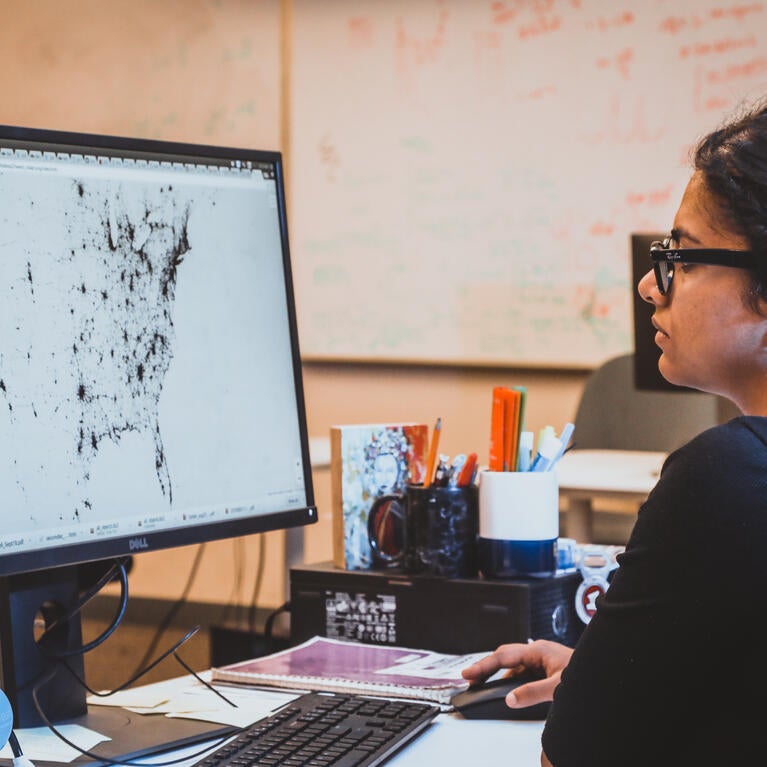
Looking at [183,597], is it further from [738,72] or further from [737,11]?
[737,11]

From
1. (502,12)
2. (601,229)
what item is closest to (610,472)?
(601,229)

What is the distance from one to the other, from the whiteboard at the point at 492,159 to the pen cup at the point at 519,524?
2.14m

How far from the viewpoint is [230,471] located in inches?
44.2

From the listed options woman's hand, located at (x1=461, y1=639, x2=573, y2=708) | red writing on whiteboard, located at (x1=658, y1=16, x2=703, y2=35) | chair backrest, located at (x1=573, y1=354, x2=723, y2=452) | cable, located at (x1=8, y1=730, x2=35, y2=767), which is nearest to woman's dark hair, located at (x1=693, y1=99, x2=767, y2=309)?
woman's hand, located at (x1=461, y1=639, x2=573, y2=708)

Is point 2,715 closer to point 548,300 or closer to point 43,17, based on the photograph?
point 548,300

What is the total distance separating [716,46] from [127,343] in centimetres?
262

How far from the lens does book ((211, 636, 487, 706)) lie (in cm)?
115

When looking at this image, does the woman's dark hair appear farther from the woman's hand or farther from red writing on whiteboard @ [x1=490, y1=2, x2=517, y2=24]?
red writing on whiteboard @ [x1=490, y1=2, x2=517, y2=24]

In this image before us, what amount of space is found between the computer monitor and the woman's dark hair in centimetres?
46

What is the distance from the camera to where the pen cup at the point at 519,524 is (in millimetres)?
1277

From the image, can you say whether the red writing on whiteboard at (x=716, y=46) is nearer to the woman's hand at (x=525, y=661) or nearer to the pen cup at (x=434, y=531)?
the pen cup at (x=434, y=531)

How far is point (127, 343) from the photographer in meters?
1.05

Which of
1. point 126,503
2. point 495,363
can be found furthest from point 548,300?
point 126,503

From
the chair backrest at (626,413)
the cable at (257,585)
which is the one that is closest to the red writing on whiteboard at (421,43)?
the chair backrest at (626,413)
